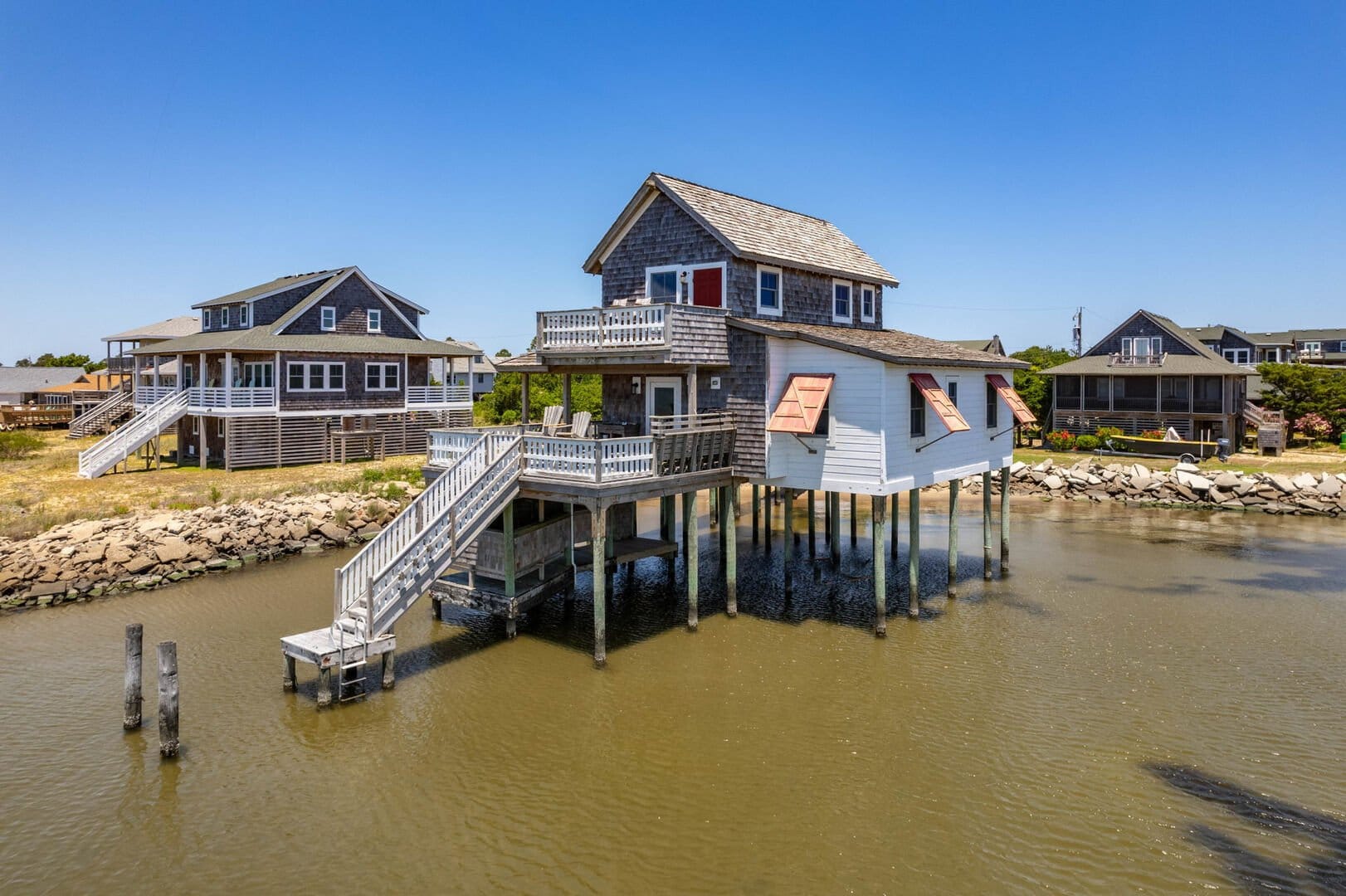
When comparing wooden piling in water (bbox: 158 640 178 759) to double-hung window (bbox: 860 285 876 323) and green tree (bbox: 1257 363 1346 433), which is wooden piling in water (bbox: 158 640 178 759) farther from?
green tree (bbox: 1257 363 1346 433)

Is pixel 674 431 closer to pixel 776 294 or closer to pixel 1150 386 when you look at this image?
pixel 776 294

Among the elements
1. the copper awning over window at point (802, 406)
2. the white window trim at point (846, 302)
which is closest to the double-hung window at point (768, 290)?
the white window trim at point (846, 302)

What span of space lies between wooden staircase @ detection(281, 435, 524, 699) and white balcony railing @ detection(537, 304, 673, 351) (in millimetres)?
3308

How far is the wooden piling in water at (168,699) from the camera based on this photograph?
1366cm

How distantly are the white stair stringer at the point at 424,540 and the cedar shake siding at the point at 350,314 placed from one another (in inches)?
1082

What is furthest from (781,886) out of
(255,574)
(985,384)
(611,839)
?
(255,574)

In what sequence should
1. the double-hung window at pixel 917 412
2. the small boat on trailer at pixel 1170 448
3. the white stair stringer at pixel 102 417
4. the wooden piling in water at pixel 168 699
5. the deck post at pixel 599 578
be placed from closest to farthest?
the wooden piling in water at pixel 168 699, the deck post at pixel 599 578, the double-hung window at pixel 917 412, the small boat on trailer at pixel 1170 448, the white stair stringer at pixel 102 417

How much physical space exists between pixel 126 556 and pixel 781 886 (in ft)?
76.5

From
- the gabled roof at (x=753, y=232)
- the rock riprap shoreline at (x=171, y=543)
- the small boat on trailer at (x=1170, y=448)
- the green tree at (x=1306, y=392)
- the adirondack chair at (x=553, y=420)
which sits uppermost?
the gabled roof at (x=753, y=232)

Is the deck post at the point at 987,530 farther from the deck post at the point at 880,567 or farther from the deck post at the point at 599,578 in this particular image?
the deck post at the point at 599,578

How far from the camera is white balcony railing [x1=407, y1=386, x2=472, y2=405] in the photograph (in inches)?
1769

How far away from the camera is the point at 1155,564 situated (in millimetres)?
27516

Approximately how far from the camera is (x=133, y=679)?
48.0 feet

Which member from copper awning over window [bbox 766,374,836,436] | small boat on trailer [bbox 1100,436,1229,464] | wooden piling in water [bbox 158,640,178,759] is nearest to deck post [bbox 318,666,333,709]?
wooden piling in water [bbox 158,640,178,759]
